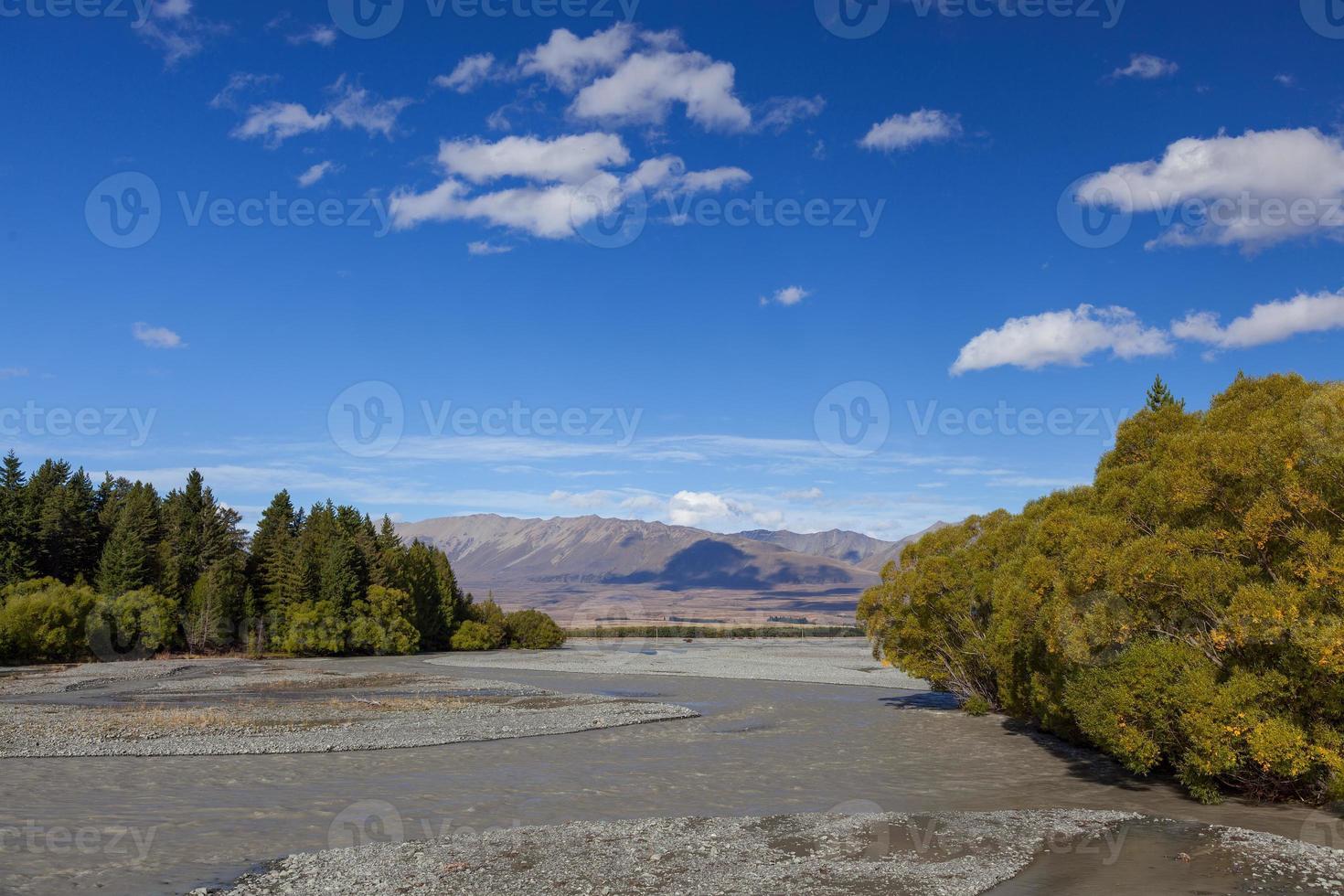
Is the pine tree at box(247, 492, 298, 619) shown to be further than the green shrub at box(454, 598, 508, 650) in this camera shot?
No

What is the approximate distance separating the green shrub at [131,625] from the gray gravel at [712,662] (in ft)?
88.9

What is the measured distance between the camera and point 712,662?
95.8m

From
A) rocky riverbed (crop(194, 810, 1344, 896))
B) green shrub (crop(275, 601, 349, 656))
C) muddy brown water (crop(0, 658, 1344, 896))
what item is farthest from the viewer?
green shrub (crop(275, 601, 349, 656))

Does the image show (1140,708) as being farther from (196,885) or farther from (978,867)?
(196,885)

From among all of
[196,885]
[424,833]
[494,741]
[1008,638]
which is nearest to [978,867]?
[424,833]

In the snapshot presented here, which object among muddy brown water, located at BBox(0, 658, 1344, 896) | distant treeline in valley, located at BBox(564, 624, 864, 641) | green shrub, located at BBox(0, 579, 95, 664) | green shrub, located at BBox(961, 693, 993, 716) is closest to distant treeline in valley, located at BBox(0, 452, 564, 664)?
green shrub, located at BBox(0, 579, 95, 664)

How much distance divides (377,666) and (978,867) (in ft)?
257

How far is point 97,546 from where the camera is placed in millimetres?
104312

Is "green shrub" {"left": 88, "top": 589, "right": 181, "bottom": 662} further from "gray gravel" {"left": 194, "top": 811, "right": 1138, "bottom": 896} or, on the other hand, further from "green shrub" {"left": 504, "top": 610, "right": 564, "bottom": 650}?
"gray gravel" {"left": 194, "top": 811, "right": 1138, "bottom": 896}

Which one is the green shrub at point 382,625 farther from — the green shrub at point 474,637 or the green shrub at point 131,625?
the green shrub at point 131,625

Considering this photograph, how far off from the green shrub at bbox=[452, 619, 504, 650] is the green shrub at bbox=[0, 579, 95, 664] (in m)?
45.5

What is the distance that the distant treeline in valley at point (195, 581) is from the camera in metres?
86.9

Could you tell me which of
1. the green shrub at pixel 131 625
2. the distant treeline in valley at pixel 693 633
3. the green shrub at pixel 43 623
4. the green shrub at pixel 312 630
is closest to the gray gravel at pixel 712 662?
the green shrub at pixel 312 630

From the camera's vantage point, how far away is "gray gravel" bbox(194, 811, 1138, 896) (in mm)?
16281
